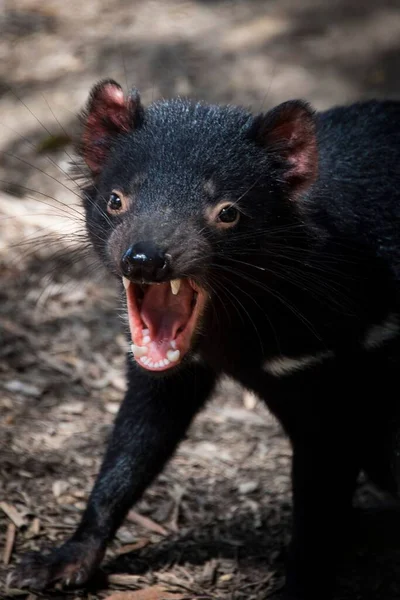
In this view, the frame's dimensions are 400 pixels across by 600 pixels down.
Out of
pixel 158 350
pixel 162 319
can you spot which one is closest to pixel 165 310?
pixel 162 319

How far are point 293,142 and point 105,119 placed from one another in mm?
630

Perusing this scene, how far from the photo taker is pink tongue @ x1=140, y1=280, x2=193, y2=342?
3.11 m

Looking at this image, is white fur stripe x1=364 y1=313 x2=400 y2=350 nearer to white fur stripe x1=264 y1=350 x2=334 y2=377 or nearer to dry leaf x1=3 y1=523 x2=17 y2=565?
white fur stripe x1=264 y1=350 x2=334 y2=377

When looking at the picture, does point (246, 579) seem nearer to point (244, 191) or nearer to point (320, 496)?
point (320, 496)

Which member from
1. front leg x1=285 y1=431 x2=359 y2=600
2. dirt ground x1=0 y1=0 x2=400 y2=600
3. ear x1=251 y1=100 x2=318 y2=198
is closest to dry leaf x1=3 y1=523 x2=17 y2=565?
dirt ground x1=0 y1=0 x2=400 y2=600

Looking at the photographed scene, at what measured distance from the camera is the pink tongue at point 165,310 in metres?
3.11

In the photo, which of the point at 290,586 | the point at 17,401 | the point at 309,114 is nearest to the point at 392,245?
the point at 309,114

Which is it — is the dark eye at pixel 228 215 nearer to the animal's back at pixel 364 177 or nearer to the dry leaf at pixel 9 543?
the animal's back at pixel 364 177

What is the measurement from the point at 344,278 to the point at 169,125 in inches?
29.7

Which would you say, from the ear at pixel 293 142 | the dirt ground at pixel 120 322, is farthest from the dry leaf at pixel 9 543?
the ear at pixel 293 142

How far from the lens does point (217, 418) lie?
16.5 ft

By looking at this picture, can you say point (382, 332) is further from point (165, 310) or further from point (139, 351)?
point (139, 351)

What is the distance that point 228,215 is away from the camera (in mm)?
3109

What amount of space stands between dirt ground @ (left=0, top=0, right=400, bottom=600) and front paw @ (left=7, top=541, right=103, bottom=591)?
5cm
